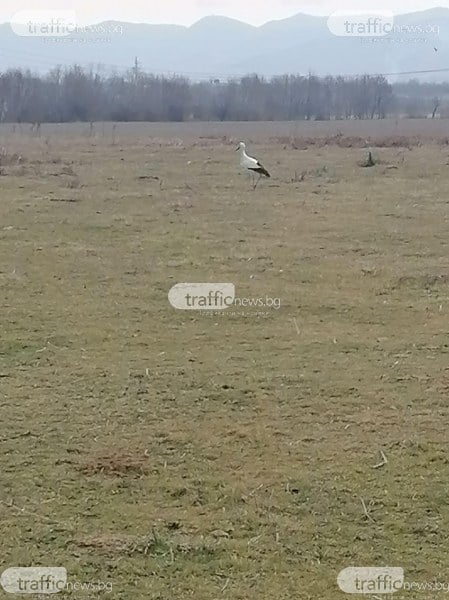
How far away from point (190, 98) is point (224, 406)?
4865 centimetres

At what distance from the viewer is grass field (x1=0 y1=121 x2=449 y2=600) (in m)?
2.97

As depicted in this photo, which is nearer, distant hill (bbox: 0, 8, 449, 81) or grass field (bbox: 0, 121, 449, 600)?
grass field (bbox: 0, 121, 449, 600)

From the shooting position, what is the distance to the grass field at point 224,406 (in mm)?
2973

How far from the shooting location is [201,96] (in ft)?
174

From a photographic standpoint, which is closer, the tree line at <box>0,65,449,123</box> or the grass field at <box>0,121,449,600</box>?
the grass field at <box>0,121,449,600</box>

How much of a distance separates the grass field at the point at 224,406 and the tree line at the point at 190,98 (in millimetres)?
37129

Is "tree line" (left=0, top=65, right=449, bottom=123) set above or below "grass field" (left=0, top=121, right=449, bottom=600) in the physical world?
above

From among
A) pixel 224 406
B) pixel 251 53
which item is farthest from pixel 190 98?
pixel 251 53

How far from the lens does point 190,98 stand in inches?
2010

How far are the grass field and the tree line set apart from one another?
37.1m

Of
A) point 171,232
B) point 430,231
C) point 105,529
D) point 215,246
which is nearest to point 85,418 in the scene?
point 105,529

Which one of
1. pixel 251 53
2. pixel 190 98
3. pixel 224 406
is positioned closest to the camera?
pixel 224 406

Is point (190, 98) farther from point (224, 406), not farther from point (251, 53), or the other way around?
point (251, 53)

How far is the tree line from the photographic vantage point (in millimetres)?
45281
